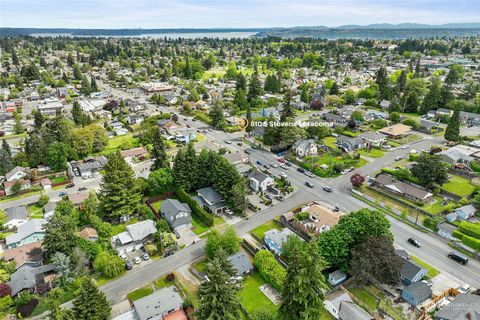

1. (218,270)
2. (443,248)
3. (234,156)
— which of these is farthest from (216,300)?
(234,156)

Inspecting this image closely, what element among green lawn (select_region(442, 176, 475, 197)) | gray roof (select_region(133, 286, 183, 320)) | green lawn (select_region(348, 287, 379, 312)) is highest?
green lawn (select_region(442, 176, 475, 197))

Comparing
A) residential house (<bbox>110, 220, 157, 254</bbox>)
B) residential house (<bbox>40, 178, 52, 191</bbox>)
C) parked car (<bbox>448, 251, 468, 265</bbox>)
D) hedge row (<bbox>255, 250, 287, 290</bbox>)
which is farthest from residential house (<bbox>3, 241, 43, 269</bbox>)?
parked car (<bbox>448, 251, 468, 265</bbox>)

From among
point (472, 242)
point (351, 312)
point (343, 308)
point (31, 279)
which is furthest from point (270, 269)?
point (31, 279)

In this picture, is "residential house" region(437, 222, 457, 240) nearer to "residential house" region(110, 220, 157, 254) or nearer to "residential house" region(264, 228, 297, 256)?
"residential house" region(264, 228, 297, 256)

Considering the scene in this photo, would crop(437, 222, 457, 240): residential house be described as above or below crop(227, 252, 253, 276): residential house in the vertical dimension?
above

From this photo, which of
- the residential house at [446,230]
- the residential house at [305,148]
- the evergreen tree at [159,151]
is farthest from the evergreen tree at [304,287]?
the residential house at [305,148]

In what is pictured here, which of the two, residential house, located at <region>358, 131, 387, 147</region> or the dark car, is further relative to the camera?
residential house, located at <region>358, 131, 387, 147</region>

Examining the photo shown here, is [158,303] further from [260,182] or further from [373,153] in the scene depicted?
[373,153]
